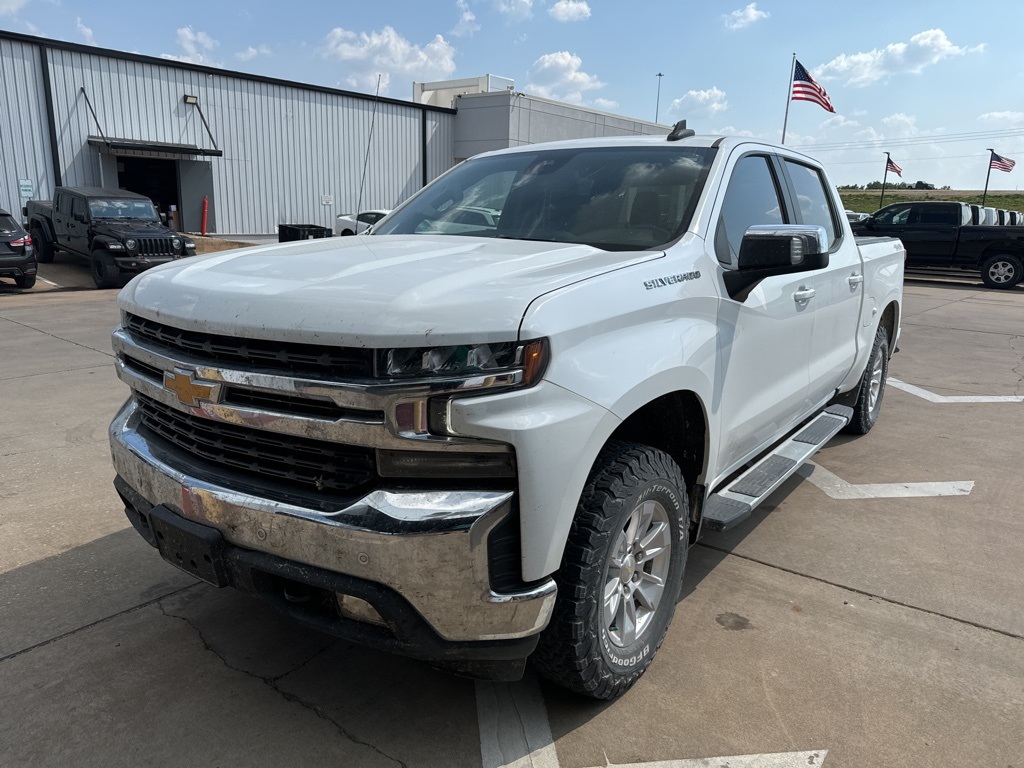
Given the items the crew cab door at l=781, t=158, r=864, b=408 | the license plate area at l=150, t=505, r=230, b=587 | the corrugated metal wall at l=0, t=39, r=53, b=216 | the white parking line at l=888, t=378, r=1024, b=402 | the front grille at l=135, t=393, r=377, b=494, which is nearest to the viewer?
the front grille at l=135, t=393, r=377, b=494

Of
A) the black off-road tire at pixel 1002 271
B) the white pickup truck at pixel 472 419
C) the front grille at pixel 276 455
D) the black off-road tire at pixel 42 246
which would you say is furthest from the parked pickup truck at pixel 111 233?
the black off-road tire at pixel 1002 271

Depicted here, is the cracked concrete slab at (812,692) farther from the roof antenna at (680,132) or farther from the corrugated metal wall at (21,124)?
the corrugated metal wall at (21,124)

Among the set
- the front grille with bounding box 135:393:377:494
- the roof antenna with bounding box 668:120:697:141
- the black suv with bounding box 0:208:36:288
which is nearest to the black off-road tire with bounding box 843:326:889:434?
the roof antenna with bounding box 668:120:697:141

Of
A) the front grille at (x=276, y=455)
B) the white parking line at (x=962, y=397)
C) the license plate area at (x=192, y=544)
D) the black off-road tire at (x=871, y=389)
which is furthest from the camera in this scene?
the white parking line at (x=962, y=397)

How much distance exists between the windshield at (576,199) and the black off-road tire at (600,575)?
867 millimetres

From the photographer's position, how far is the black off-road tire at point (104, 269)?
14.7 metres

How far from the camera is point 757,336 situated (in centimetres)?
313

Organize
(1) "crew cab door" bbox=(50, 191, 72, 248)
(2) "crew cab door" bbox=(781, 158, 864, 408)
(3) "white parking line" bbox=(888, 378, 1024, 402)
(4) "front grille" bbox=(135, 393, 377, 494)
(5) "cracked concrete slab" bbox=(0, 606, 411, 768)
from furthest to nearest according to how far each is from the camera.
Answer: (1) "crew cab door" bbox=(50, 191, 72, 248) < (3) "white parking line" bbox=(888, 378, 1024, 402) < (2) "crew cab door" bbox=(781, 158, 864, 408) < (5) "cracked concrete slab" bbox=(0, 606, 411, 768) < (4) "front grille" bbox=(135, 393, 377, 494)

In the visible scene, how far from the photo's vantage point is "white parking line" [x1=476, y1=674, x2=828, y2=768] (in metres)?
2.28

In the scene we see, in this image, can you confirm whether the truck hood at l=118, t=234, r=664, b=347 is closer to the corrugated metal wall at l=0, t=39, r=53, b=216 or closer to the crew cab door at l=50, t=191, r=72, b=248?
the crew cab door at l=50, t=191, r=72, b=248

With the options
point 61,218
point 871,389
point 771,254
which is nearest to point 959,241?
point 871,389

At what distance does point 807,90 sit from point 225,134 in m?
17.1

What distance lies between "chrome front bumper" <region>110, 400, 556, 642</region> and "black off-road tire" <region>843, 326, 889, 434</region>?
4.03m

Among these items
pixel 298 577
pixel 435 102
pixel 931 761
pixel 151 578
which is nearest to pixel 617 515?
pixel 298 577
